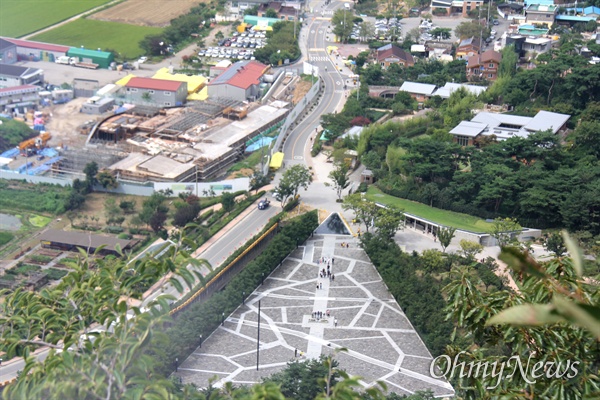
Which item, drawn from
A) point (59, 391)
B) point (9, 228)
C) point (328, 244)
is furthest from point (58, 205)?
point (59, 391)

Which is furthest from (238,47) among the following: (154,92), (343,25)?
(154,92)

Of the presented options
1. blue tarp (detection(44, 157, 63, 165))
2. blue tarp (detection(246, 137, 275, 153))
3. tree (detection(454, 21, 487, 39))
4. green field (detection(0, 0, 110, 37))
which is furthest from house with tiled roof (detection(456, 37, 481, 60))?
green field (detection(0, 0, 110, 37))

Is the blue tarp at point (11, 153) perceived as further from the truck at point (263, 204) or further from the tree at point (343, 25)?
the tree at point (343, 25)

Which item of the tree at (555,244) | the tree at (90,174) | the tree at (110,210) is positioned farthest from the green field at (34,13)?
the tree at (555,244)

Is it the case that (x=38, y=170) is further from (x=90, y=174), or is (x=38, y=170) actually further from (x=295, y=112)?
(x=295, y=112)

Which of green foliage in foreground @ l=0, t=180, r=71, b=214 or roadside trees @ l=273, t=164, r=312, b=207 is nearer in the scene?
roadside trees @ l=273, t=164, r=312, b=207

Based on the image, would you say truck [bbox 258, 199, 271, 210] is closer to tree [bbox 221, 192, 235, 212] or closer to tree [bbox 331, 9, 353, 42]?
tree [bbox 221, 192, 235, 212]
